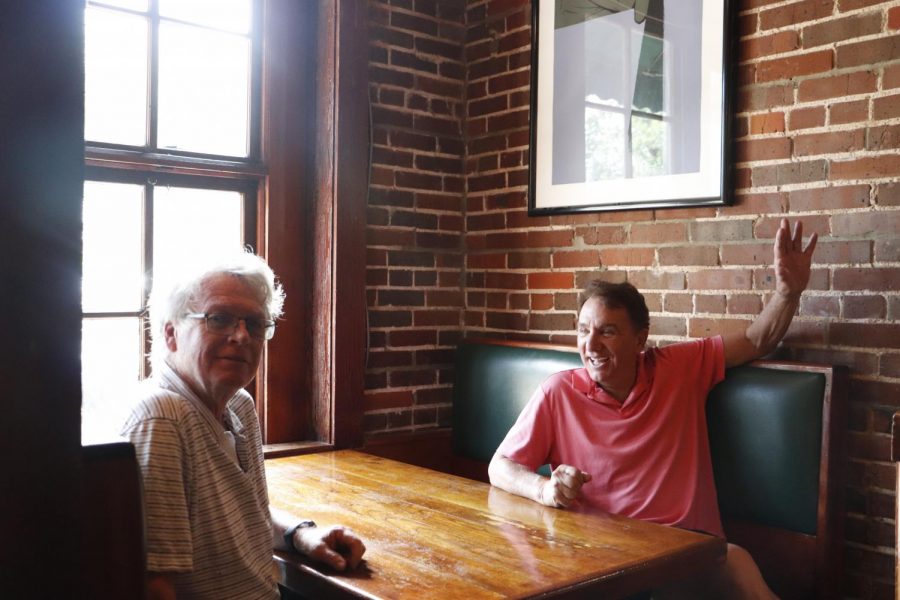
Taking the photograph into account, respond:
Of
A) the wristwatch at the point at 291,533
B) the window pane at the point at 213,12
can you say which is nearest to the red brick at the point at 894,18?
the wristwatch at the point at 291,533

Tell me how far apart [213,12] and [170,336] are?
70.4 inches

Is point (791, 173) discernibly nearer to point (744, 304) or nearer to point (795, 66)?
point (795, 66)

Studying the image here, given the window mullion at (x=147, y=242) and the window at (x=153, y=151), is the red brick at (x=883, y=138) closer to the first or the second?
Result: the window at (x=153, y=151)

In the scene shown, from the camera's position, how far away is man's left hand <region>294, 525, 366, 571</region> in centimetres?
169

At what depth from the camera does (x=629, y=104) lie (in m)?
3.05

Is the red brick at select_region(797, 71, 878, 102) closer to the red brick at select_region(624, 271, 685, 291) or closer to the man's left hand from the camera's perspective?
the red brick at select_region(624, 271, 685, 291)

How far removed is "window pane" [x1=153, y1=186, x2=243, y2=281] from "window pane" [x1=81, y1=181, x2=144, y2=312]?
69 millimetres

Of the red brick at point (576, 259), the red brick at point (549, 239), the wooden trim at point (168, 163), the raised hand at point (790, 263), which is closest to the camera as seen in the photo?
the raised hand at point (790, 263)

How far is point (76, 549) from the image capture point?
714mm

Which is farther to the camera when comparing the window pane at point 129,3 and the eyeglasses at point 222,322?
the window pane at point 129,3

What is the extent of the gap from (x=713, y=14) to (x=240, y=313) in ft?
6.26

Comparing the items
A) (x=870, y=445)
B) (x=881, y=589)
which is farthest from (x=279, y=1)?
(x=881, y=589)

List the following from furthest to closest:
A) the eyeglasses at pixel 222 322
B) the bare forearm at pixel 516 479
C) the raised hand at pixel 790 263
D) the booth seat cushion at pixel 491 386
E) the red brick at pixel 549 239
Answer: the red brick at pixel 549 239, the booth seat cushion at pixel 491 386, the raised hand at pixel 790 263, the bare forearm at pixel 516 479, the eyeglasses at pixel 222 322

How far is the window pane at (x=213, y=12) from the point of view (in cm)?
302
